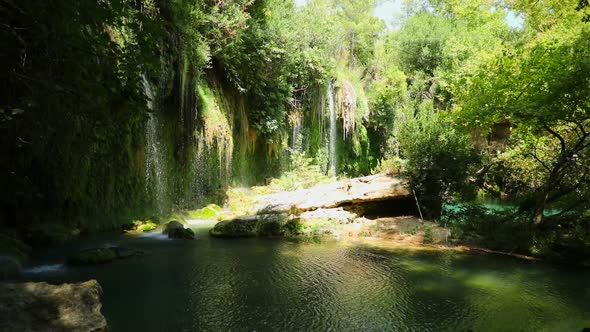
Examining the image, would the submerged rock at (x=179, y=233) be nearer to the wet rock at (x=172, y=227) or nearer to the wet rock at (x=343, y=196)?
the wet rock at (x=172, y=227)

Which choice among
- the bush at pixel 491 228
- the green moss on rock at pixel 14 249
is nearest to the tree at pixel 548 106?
the bush at pixel 491 228

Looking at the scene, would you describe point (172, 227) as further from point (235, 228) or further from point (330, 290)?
point (330, 290)

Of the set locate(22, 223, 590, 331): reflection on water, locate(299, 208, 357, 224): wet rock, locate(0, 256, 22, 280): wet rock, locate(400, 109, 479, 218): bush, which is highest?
locate(400, 109, 479, 218): bush

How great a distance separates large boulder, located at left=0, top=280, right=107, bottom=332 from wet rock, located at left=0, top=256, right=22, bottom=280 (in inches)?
149

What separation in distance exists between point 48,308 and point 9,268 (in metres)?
4.30

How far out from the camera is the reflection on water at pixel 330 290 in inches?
219

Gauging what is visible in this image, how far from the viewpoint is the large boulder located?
11.9 feet

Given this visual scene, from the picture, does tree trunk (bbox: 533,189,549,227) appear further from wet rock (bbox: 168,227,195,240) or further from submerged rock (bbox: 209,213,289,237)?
wet rock (bbox: 168,227,195,240)

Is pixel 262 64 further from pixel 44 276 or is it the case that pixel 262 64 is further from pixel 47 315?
pixel 47 315

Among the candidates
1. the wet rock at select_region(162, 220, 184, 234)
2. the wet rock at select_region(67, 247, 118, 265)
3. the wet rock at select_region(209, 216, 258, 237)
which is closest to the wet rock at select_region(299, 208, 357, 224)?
the wet rock at select_region(209, 216, 258, 237)

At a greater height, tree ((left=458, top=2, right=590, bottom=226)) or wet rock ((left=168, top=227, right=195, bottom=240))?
tree ((left=458, top=2, right=590, bottom=226))

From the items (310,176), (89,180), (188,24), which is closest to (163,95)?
(188,24)

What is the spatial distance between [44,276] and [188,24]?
986 centimetres

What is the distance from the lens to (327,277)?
7.75 meters
